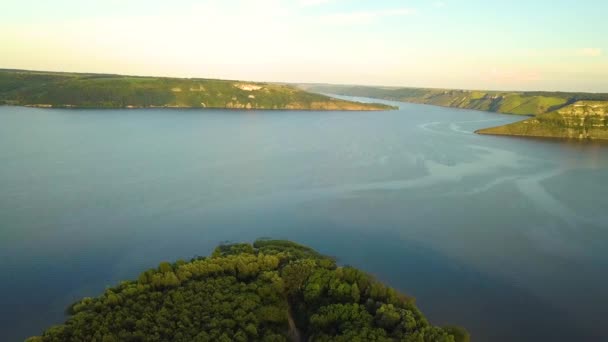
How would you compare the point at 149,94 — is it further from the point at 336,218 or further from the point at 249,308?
the point at 249,308

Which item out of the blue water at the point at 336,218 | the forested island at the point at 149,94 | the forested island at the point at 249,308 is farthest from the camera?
the forested island at the point at 149,94

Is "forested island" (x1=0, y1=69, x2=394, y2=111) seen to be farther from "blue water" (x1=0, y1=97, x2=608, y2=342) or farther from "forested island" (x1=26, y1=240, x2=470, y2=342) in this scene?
"forested island" (x1=26, y1=240, x2=470, y2=342)

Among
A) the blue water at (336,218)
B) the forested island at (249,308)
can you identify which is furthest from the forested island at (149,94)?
the forested island at (249,308)

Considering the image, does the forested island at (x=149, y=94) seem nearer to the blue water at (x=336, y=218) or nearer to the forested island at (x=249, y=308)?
the blue water at (x=336, y=218)

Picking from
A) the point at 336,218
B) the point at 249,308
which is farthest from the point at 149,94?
the point at 249,308

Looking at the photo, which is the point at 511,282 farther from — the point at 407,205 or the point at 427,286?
the point at 407,205

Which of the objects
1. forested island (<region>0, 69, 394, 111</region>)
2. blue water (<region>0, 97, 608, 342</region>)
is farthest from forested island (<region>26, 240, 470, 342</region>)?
forested island (<region>0, 69, 394, 111</region>)
